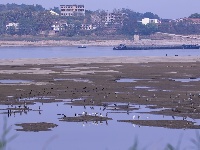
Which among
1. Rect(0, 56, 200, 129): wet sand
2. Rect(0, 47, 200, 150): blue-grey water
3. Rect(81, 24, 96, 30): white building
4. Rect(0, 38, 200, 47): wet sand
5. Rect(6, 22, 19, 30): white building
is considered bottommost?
Rect(0, 38, 200, 47): wet sand

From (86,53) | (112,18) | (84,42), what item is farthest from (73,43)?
(86,53)

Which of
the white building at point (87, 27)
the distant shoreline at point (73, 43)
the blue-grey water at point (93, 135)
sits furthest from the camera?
the white building at point (87, 27)

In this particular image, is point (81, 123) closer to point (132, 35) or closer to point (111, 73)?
point (111, 73)

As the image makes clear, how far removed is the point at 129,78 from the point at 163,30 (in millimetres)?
138392

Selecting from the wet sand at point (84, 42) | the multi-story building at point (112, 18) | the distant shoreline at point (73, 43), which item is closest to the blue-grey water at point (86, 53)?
the distant shoreline at point (73, 43)

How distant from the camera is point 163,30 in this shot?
183 metres

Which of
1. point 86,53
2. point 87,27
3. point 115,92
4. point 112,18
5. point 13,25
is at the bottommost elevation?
point 87,27

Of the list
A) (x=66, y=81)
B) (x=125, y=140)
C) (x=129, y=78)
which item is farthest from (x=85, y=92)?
(x=125, y=140)

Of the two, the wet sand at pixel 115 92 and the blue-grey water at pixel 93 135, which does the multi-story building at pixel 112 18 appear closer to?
the wet sand at pixel 115 92

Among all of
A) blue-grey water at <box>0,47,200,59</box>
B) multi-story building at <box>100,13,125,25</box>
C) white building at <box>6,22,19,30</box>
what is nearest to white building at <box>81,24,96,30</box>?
multi-story building at <box>100,13,125,25</box>

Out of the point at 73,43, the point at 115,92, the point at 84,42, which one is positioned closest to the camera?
the point at 115,92

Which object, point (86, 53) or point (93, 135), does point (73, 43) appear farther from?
point (93, 135)

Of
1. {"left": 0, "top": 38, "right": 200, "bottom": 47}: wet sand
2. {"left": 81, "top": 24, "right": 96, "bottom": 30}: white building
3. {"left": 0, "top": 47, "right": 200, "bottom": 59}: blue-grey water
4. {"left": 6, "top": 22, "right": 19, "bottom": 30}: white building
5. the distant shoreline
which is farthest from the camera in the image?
{"left": 81, "top": 24, "right": 96, "bottom": 30}: white building

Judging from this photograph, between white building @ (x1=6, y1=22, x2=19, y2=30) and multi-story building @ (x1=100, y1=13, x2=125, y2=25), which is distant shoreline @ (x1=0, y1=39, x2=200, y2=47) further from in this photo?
multi-story building @ (x1=100, y1=13, x2=125, y2=25)
